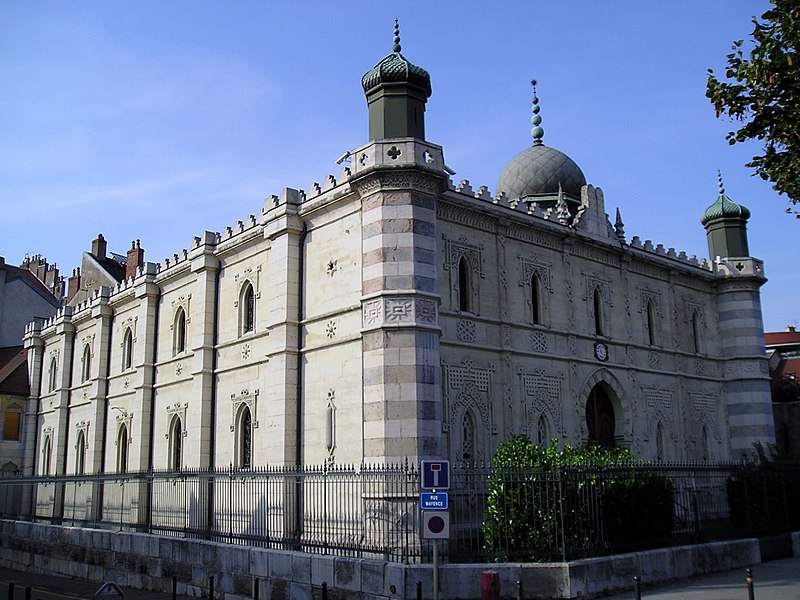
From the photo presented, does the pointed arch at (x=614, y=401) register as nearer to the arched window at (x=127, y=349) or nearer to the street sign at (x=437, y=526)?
the street sign at (x=437, y=526)

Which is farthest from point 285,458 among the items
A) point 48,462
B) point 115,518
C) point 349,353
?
point 48,462

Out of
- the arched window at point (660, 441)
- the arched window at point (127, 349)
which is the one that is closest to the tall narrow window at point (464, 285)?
the arched window at point (660, 441)

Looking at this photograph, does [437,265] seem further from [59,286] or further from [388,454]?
[59,286]

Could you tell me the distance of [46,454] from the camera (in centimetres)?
3659

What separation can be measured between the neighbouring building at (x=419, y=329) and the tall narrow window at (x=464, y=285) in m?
0.05

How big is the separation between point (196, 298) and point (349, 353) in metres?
8.95

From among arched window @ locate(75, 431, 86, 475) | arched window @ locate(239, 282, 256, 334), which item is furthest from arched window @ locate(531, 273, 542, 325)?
arched window @ locate(75, 431, 86, 475)

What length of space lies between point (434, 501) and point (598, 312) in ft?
48.1

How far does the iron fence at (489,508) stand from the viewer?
14203 mm

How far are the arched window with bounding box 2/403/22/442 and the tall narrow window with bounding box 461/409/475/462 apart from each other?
2864 cm

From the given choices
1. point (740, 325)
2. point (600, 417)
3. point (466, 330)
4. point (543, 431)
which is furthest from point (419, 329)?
point (740, 325)

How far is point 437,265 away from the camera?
19.1 meters

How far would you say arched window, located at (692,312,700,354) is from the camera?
27969 mm

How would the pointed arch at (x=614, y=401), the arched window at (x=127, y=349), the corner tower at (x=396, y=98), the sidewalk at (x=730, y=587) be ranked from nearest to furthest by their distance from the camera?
the sidewalk at (x=730, y=587), the corner tower at (x=396, y=98), the pointed arch at (x=614, y=401), the arched window at (x=127, y=349)
